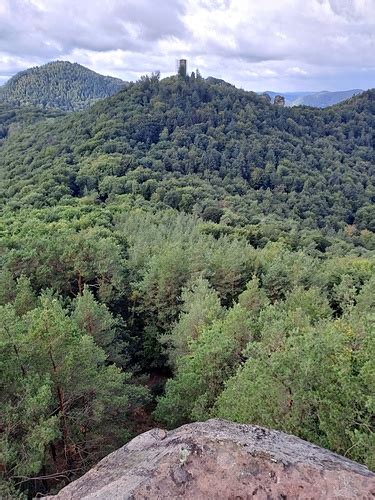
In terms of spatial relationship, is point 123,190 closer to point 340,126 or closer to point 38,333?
point 38,333

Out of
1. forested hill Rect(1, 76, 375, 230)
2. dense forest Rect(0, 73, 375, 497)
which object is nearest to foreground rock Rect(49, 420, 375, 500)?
dense forest Rect(0, 73, 375, 497)

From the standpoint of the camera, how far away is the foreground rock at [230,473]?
8023 millimetres

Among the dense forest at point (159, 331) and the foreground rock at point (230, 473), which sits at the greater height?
the foreground rock at point (230, 473)

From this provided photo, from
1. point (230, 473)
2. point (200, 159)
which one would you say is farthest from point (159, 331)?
point (200, 159)

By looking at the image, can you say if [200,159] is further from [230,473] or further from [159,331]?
[230,473]

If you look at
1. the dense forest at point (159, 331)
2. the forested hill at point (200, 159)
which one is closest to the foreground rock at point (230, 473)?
the dense forest at point (159, 331)

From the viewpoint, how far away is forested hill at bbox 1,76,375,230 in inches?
3497

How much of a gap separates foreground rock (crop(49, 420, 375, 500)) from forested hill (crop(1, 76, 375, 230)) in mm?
67316

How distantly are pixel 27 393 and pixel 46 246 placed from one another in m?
16.7

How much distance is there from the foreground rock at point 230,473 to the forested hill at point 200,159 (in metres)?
67.3

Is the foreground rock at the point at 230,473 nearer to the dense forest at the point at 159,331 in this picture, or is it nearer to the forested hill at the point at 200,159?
the dense forest at the point at 159,331

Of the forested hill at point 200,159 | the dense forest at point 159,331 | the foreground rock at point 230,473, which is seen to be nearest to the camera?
the foreground rock at point 230,473

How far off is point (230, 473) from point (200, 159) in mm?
108751

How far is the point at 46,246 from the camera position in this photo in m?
29.1
